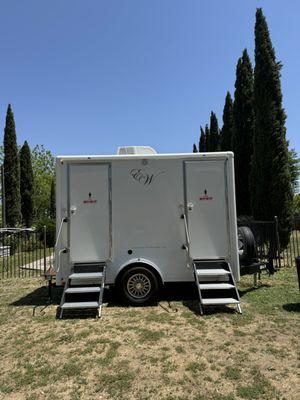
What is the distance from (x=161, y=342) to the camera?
4.82m

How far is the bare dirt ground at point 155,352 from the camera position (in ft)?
11.8

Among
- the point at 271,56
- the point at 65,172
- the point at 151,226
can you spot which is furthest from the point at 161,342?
the point at 271,56

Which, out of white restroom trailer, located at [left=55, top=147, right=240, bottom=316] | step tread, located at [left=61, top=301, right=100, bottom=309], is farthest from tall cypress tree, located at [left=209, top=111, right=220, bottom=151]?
step tread, located at [left=61, top=301, right=100, bottom=309]

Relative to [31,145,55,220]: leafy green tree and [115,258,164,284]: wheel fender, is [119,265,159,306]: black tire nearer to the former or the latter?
[115,258,164,284]: wheel fender

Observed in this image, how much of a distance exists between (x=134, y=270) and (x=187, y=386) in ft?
9.88

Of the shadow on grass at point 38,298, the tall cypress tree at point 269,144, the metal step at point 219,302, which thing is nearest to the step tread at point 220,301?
the metal step at point 219,302

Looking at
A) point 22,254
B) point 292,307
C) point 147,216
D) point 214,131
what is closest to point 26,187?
point 22,254

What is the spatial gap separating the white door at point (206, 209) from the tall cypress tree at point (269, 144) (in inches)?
253

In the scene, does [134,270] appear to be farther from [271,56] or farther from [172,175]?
[271,56]

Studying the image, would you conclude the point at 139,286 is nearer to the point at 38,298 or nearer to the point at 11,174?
the point at 38,298

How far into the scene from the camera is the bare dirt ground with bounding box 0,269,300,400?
11.8 feet

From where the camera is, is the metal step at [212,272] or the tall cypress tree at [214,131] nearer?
the metal step at [212,272]

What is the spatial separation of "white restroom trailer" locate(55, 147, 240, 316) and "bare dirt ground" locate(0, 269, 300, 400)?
81cm

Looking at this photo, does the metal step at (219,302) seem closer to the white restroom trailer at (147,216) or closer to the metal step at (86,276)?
the white restroom trailer at (147,216)
